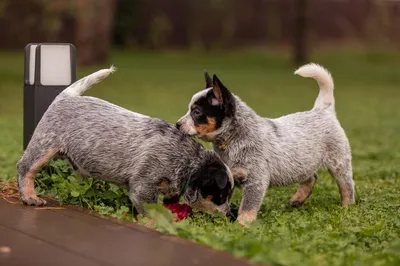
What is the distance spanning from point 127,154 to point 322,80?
1.91 meters

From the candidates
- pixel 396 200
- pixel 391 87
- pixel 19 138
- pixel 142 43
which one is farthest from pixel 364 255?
pixel 142 43

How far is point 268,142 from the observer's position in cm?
738

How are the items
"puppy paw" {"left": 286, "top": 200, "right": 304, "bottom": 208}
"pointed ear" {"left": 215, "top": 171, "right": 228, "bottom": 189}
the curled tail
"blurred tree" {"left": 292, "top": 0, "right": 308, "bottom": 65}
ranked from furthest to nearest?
"blurred tree" {"left": 292, "top": 0, "right": 308, "bottom": 65} → "puppy paw" {"left": 286, "top": 200, "right": 304, "bottom": 208} → the curled tail → "pointed ear" {"left": 215, "top": 171, "right": 228, "bottom": 189}

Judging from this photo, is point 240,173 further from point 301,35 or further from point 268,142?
point 301,35

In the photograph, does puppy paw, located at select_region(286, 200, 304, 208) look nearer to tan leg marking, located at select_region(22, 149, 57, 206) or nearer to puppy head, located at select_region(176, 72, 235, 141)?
puppy head, located at select_region(176, 72, 235, 141)

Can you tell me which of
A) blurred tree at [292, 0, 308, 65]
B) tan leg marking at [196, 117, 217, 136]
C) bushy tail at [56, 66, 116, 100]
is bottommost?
blurred tree at [292, 0, 308, 65]

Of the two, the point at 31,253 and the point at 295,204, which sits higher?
the point at 31,253

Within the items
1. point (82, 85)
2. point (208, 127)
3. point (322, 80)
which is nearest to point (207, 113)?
point (208, 127)

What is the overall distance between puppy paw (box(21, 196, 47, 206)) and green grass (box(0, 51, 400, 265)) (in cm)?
22

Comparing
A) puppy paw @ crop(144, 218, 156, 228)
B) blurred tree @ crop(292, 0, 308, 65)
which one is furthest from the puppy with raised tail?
blurred tree @ crop(292, 0, 308, 65)

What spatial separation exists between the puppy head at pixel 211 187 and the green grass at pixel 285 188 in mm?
119

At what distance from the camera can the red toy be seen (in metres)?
6.92

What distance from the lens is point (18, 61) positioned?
98.2 feet

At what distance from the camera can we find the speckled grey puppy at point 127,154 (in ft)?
22.9
